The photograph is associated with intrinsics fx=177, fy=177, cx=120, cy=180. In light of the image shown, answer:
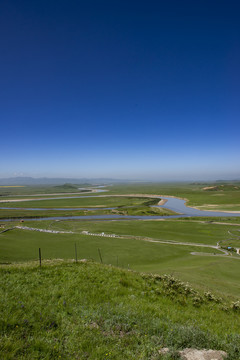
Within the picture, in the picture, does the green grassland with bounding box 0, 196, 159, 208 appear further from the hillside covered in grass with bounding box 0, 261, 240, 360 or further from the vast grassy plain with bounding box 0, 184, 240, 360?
the hillside covered in grass with bounding box 0, 261, 240, 360

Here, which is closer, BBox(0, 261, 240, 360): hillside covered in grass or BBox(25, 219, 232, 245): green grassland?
BBox(0, 261, 240, 360): hillside covered in grass

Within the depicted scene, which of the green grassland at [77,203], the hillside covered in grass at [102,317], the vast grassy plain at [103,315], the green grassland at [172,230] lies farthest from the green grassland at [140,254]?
the green grassland at [77,203]

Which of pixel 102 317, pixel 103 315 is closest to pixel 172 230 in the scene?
pixel 103 315

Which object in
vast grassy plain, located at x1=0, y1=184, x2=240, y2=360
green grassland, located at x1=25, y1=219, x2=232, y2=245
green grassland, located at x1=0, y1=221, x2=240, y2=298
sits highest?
vast grassy plain, located at x1=0, y1=184, x2=240, y2=360

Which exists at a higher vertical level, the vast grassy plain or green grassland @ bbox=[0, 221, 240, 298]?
the vast grassy plain

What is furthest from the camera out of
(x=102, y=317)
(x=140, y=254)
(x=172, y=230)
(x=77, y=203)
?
(x=77, y=203)

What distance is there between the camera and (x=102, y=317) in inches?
261

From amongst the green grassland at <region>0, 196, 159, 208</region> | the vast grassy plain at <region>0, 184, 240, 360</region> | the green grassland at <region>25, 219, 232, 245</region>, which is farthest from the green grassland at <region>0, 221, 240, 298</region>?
the green grassland at <region>0, 196, 159, 208</region>

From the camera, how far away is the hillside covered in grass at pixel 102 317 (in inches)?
192

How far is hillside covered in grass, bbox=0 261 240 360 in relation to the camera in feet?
16.0

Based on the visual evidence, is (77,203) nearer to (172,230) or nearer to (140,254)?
(172,230)

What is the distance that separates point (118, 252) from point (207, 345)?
26914 mm

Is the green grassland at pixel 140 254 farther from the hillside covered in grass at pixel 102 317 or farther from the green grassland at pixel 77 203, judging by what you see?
the green grassland at pixel 77 203

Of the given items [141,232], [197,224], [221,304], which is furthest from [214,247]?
[221,304]
